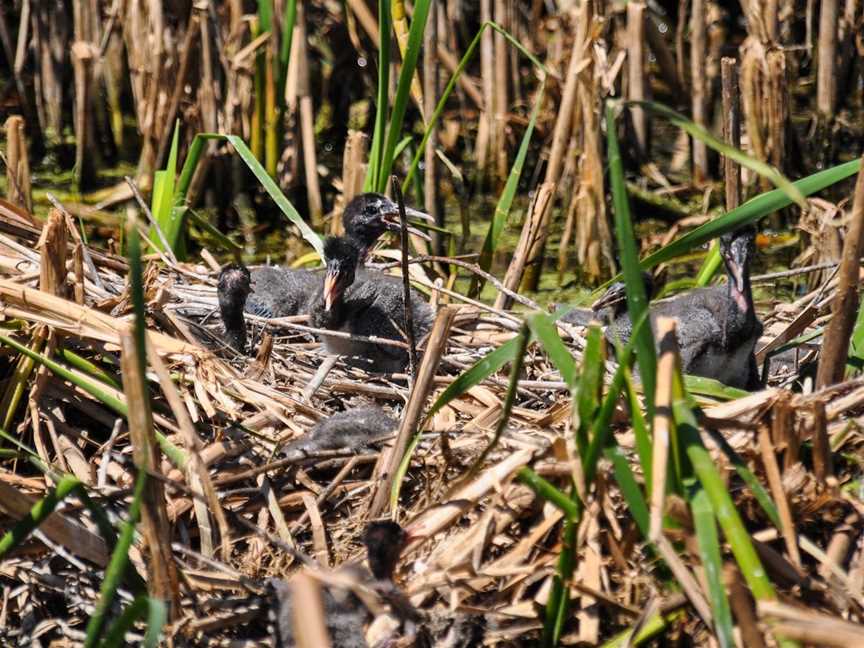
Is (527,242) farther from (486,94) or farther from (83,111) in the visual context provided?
(83,111)

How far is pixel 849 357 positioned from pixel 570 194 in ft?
10.1

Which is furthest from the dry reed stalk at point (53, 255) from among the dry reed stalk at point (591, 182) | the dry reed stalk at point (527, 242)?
the dry reed stalk at point (591, 182)

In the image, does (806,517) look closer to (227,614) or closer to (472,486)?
(472,486)

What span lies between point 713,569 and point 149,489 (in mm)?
1280

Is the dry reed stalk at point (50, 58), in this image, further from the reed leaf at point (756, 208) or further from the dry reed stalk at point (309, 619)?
the dry reed stalk at point (309, 619)

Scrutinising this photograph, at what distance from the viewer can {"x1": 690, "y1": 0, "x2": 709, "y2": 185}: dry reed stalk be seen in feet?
23.6

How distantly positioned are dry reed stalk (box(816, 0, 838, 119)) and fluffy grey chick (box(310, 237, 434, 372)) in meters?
3.46

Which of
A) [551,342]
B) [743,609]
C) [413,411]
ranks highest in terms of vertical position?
[551,342]

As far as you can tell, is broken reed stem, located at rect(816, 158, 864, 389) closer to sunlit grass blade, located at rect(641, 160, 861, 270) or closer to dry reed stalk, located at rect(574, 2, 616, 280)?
sunlit grass blade, located at rect(641, 160, 861, 270)

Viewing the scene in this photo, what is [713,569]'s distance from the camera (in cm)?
273

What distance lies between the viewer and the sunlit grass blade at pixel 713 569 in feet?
8.84

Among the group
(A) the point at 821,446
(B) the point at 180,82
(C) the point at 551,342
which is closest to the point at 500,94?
(B) the point at 180,82

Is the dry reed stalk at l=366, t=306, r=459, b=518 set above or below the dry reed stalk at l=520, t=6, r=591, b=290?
below

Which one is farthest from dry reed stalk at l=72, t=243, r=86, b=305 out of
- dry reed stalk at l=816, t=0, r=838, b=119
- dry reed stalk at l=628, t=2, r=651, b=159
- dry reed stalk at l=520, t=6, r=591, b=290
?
dry reed stalk at l=816, t=0, r=838, b=119
